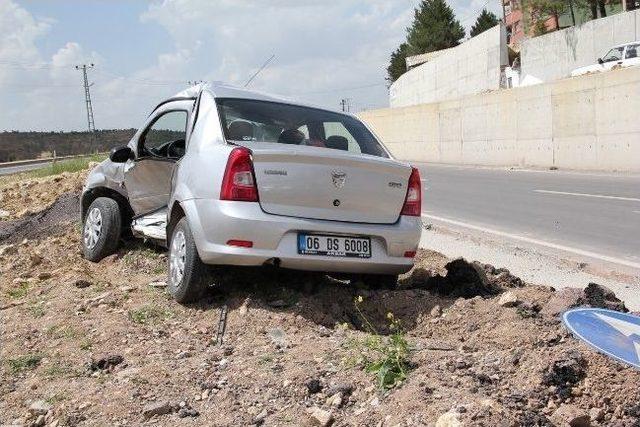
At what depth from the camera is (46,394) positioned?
3963mm

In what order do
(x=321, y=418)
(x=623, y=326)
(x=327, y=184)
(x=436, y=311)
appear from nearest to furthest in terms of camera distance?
A: (x=321, y=418) → (x=623, y=326) → (x=436, y=311) → (x=327, y=184)

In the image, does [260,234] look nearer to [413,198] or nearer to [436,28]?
[413,198]

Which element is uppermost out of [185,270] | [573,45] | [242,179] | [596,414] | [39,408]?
[573,45]

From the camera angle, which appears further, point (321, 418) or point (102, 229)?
point (102, 229)

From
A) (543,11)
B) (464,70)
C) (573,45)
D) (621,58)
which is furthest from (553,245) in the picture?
(543,11)

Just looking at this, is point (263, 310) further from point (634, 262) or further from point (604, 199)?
point (604, 199)

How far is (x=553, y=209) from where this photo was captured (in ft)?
40.3

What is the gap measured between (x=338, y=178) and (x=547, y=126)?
781 inches

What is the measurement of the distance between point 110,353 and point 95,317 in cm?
83

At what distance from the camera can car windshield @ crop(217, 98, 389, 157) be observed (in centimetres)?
546

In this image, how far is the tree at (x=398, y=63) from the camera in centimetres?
9169

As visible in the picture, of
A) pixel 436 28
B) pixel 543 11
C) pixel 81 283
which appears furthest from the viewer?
pixel 436 28

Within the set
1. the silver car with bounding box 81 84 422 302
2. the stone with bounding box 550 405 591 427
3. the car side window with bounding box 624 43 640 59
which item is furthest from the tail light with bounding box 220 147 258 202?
the car side window with bounding box 624 43 640 59

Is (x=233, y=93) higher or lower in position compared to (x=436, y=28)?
lower
